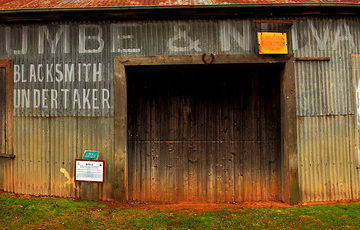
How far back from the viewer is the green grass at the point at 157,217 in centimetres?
484

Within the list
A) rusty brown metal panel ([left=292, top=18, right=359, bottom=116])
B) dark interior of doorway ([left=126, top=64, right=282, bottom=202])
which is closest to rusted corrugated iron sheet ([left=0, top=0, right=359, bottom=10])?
rusty brown metal panel ([left=292, top=18, right=359, bottom=116])

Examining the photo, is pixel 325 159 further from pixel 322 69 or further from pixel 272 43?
pixel 272 43

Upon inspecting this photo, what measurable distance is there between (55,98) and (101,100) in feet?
3.69

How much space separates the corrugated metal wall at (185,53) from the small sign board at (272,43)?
0.73 feet

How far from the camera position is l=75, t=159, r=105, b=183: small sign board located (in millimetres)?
6117

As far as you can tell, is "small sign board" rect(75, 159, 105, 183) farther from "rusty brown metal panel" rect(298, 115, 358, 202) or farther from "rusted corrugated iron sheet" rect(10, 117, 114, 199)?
"rusty brown metal panel" rect(298, 115, 358, 202)

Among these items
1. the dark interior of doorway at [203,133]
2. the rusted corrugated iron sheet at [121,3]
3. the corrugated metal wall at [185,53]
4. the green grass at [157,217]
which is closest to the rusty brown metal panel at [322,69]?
the corrugated metal wall at [185,53]

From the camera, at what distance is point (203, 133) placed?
6832 millimetres

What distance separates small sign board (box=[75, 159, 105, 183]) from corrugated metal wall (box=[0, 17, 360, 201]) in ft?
0.52

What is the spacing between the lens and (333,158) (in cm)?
612

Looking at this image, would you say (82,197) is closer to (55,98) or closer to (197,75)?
(55,98)

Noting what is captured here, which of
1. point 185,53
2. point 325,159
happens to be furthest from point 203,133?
point 325,159

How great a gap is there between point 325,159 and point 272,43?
9.66ft

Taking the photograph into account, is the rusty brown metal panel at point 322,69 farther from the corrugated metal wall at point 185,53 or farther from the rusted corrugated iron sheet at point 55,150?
the rusted corrugated iron sheet at point 55,150
